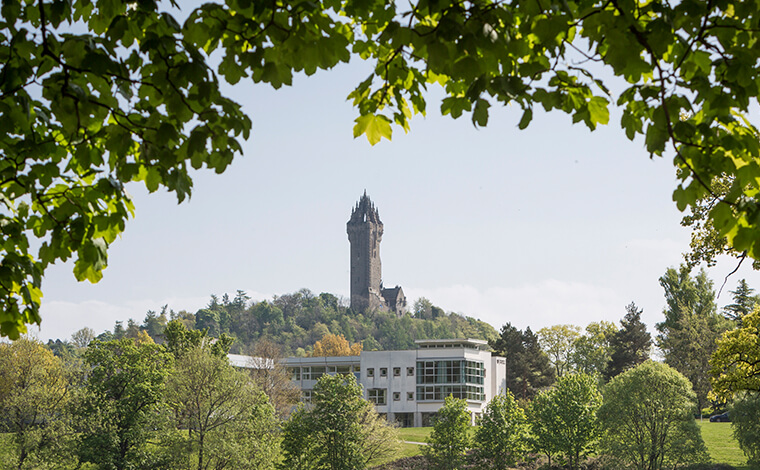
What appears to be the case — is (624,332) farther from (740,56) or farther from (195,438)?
(740,56)

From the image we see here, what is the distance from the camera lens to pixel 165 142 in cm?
490

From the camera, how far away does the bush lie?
3528 cm

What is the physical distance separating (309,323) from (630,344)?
115 metres

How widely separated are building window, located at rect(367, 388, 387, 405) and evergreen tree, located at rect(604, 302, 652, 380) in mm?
22447

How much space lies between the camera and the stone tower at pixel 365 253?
176 meters

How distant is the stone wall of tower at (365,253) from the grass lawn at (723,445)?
120838 mm

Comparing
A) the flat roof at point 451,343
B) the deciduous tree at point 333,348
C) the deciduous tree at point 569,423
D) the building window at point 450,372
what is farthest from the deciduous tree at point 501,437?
the deciduous tree at point 333,348

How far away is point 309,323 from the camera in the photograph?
178 meters

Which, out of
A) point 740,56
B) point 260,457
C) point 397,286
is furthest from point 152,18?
point 397,286

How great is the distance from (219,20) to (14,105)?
169cm

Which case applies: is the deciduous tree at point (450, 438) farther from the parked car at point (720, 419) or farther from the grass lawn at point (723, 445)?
the parked car at point (720, 419)

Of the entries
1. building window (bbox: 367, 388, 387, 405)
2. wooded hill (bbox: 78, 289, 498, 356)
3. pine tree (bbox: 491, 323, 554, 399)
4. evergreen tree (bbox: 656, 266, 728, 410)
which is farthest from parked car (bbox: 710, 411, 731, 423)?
wooded hill (bbox: 78, 289, 498, 356)

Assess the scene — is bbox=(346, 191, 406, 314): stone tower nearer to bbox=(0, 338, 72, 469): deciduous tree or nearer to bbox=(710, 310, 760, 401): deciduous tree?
bbox=(0, 338, 72, 469): deciduous tree

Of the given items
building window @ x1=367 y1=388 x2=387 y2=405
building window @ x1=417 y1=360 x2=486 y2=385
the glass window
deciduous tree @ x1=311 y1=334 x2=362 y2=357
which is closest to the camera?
building window @ x1=417 y1=360 x2=486 y2=385
